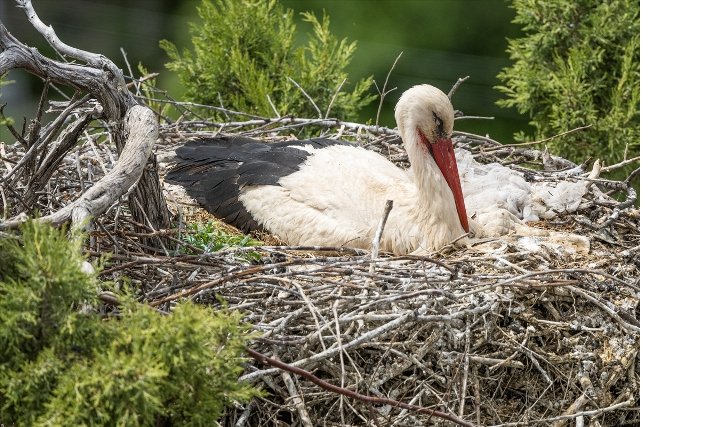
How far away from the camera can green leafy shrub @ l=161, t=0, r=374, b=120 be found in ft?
21.9

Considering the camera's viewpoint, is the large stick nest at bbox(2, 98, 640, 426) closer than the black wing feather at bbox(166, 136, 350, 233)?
Yes

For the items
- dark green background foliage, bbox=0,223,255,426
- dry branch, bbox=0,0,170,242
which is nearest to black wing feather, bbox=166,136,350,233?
dry branch, bbox=0,0,170,242

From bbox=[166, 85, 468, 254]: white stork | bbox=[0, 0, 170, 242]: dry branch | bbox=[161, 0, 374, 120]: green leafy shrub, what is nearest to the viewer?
bbox=[0, 0, 170, 242]: dry branch

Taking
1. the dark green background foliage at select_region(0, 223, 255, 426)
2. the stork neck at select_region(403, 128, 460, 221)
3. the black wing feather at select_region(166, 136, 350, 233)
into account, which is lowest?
the black wing feather at select_region(166, 136, 350, 233)

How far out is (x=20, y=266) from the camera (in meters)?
2.67

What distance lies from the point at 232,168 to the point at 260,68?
1.80 m

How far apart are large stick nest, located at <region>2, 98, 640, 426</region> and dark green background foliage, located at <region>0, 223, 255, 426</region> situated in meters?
0.61

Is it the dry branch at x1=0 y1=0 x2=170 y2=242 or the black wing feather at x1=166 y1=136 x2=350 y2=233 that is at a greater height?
the dry branch at x1=0 y1=0 x2=170 y2=242

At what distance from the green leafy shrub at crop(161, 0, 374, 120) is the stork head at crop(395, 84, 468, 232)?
177cm

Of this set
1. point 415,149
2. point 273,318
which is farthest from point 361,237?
point 273,318

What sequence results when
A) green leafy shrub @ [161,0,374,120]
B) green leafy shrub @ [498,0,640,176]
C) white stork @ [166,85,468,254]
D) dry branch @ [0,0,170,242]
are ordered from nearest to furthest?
dry branch @ [0,0,170,242] < white stork @ [166,85,468,254] < green leafy shrub @ [498,0,640,176] < green leafy shrub @ [161,0,374,120]

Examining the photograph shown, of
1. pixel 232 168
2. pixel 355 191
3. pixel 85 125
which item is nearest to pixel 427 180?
pixel 355 191

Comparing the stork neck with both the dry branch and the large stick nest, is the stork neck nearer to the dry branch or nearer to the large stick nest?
the large stick nest

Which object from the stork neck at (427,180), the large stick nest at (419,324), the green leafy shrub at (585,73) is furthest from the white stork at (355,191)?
the green leafy shrub at (585,73)
